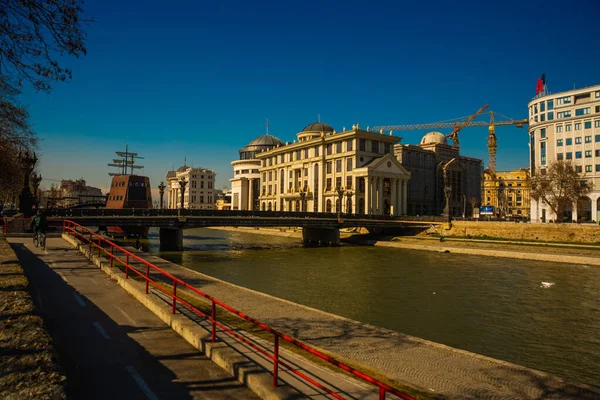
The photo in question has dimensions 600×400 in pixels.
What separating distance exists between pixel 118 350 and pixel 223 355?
2497mm

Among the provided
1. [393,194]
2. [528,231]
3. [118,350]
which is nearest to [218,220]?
[118,350]

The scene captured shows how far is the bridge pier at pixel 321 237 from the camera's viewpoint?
6266cm

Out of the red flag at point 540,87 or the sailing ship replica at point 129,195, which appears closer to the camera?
the sailing ship replica at point 129,195

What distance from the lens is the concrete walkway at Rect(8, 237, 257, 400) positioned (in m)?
7.02

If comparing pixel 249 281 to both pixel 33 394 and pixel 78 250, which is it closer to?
pixel 78 250

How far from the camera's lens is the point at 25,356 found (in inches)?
247

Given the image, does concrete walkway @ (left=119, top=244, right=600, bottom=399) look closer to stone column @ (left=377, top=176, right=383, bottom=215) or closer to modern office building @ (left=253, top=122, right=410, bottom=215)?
modern office building @ (left=253, top=122, right=410, bottom=215)

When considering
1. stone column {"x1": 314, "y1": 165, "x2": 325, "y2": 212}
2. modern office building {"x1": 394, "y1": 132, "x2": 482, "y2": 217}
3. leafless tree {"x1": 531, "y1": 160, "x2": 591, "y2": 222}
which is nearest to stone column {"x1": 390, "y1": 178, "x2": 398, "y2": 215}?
stone column {"x1": 314, "y1": 165, "x2": 325, "y2": 212}

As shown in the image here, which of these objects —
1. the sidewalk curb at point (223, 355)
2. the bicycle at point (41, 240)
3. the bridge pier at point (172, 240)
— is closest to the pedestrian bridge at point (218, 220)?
the bridge pier at point (172, 240)

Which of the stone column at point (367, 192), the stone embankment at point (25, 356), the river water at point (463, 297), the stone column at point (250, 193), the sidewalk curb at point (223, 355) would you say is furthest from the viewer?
the stone column at point (250, 193)

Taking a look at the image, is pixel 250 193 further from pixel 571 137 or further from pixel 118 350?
pixel 118 350

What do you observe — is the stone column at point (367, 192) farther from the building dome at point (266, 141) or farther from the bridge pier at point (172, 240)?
the building dome at point (266, 141)

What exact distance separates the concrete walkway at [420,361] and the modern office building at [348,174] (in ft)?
218

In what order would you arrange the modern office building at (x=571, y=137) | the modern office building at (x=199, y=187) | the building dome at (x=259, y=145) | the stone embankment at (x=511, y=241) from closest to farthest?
the stone embankment at (x=511, y=241), the modern office building at (x=571, y=137), the building dome at (x=259, y=145), the modern office building at (x=199, y=187)
